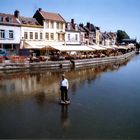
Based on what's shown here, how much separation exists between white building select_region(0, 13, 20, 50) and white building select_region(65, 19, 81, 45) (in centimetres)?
1496

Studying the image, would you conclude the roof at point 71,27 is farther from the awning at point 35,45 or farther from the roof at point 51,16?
the awning at point 35,45

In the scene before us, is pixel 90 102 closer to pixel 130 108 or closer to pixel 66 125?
pixel 130 108

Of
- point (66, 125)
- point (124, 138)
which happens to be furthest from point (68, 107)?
point (124, 138)

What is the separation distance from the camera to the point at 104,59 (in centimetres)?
5284

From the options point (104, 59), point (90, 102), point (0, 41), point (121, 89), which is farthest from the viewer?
point (104, 59)

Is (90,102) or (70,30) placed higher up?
(70,30)

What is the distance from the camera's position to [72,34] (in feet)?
200

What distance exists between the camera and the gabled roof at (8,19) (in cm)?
4355

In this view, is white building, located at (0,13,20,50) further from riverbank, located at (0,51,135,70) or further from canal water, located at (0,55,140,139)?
canal water, located at (0,55,140,139)

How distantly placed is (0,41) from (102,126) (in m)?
34.4

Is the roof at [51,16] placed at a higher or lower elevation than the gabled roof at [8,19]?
higher

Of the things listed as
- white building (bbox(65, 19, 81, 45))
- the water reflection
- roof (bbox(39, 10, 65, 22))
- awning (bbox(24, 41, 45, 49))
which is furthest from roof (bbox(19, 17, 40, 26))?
the water reflection

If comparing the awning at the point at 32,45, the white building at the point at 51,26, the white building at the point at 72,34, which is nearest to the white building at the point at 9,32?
the awning at the point at 32,45

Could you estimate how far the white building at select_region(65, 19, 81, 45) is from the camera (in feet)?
194
